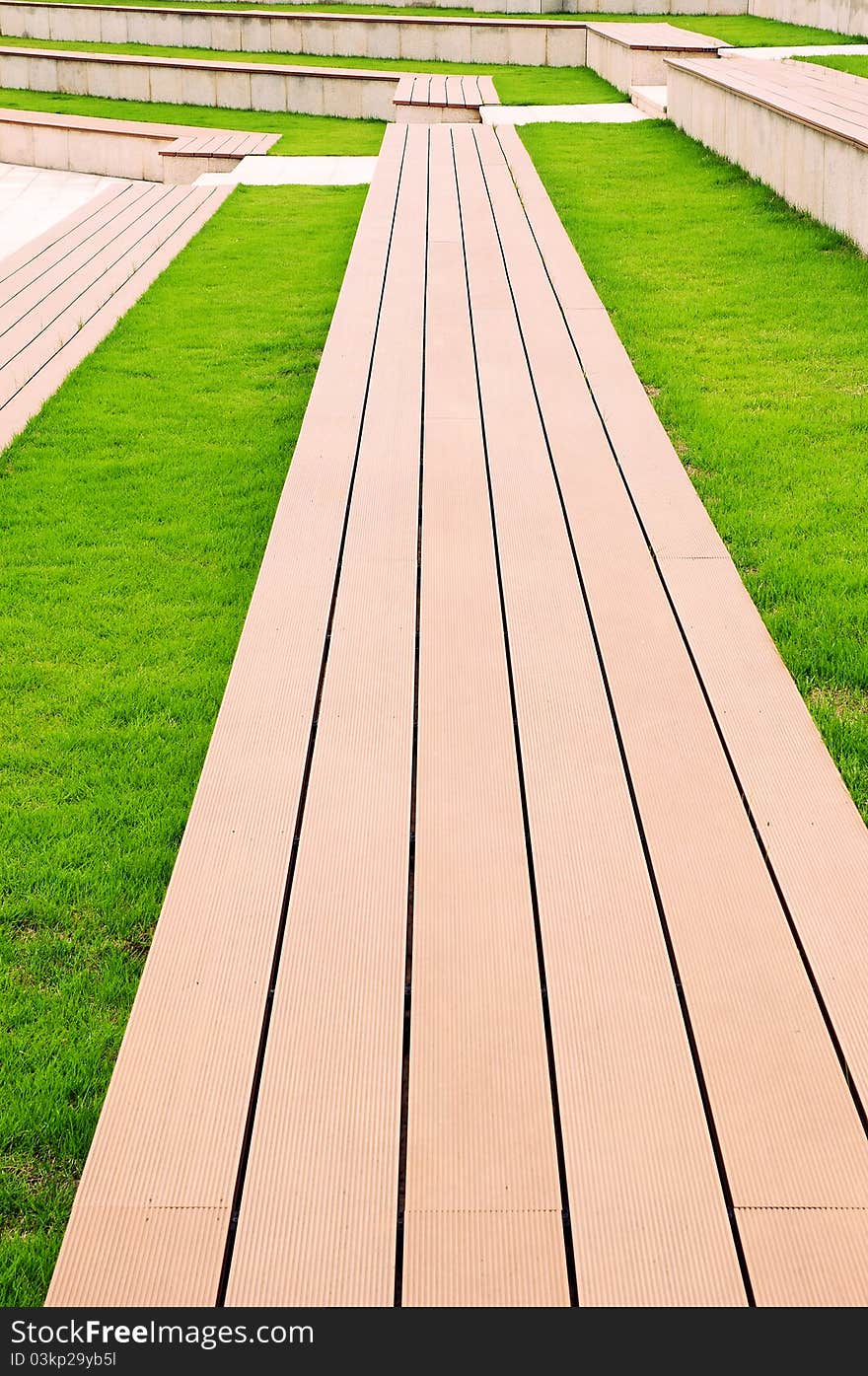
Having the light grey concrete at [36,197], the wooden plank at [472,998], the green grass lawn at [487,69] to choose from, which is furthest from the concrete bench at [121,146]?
the wooden plank at [472,998]

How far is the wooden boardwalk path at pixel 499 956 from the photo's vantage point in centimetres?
142

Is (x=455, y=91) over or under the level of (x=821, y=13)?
under

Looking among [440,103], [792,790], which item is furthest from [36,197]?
[792,790]

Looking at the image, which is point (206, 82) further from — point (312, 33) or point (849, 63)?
point (849, 63)

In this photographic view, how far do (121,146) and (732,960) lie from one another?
10879mm

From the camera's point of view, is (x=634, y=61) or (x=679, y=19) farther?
(x=679, y=19)

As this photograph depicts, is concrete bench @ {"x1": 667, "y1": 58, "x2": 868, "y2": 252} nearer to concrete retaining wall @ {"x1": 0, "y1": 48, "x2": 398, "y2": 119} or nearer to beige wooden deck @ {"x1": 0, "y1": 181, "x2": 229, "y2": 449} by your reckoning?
beige wooden deck @ {"x1": 0, "y1": 181, "x2": 229, "y2": 449}

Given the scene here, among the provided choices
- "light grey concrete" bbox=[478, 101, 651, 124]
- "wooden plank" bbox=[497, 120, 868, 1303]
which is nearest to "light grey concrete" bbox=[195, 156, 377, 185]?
"light grey concrete" bbox=[478, 101, 651, 124]

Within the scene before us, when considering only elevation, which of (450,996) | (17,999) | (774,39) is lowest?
(17,999)

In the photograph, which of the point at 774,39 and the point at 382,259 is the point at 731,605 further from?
the point at 774,39

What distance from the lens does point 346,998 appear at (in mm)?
1734

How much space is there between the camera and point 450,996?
1.74 metres
